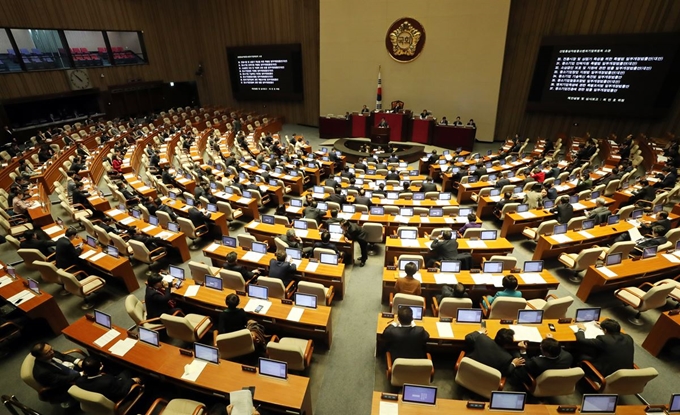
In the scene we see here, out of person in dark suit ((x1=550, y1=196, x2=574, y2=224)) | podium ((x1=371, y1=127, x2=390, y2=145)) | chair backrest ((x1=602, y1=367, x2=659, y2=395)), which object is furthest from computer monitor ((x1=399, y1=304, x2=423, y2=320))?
podium ((x1=371, y1=127, x2=390, y2=145))

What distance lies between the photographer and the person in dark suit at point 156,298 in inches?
204

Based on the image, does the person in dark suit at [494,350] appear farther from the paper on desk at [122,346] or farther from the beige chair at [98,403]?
the paper on desk at [122,346]

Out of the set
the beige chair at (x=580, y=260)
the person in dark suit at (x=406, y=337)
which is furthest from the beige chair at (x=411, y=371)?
the beige chair at (x=580, y=260)

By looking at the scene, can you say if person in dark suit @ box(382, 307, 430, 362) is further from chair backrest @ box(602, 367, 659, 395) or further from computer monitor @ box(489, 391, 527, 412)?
chair backrest @ box(602, 367, 659, 395)

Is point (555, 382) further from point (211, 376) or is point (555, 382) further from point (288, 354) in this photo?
point (211, 376)

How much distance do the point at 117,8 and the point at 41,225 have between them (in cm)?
1857

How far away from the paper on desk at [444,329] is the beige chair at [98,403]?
3941mm

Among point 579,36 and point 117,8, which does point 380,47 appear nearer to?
point 579,36

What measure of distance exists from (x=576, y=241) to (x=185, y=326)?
7.64 metres

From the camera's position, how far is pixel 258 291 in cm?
541

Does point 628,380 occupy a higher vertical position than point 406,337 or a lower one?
lower

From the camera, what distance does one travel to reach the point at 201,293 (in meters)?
5.58

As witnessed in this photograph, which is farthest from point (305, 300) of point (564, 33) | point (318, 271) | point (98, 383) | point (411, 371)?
point (564, 33)

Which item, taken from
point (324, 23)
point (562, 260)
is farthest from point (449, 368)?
point (324, 23)
